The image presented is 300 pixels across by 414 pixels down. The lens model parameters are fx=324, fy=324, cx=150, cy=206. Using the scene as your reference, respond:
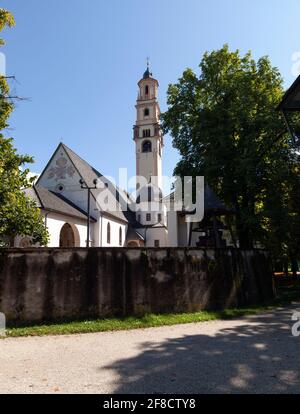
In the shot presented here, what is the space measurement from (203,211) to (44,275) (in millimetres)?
7656

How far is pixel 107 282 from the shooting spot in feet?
33.7

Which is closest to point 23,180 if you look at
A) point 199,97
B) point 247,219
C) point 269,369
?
point 269,369

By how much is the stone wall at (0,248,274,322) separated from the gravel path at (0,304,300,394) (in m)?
1.47

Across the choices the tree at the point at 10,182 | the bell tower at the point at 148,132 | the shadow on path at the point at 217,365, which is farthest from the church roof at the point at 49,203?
the bell tower at the point at 148,132

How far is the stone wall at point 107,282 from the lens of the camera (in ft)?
31.6

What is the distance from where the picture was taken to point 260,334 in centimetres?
822

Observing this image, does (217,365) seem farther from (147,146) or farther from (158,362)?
(147,146)

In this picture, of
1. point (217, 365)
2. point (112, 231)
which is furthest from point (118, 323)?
point (112, 231)

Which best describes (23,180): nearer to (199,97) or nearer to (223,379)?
(223,379)

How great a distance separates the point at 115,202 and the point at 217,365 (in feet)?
119

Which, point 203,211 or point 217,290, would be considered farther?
point 203,211

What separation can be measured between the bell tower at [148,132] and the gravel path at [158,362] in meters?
45.8

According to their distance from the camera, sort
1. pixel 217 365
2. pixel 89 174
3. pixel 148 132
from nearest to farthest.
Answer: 1. pixel 217 365
2. pixel 89 174
3. pixel 148 132

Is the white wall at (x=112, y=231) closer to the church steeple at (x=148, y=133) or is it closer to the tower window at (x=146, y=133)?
the church steeple at (x=148, y=133)
